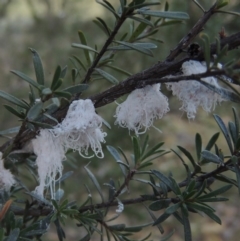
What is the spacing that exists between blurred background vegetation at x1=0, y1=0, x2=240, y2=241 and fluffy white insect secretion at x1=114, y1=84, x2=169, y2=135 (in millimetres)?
406

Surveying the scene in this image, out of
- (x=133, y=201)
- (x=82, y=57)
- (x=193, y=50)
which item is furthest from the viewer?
(x=82, y=57)

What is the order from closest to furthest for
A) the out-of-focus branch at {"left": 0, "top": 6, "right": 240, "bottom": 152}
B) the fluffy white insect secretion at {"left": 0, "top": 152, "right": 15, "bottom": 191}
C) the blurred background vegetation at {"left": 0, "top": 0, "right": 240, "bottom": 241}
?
the out-of-focus branch at {"left": 0, "top": 6, "right": 240, "bottom": 152}, the fluffy white insect secretion at {"left": 0, "top": 152, "right": 15, "bottom": 191}, the blurred background vegetation at {"left": 0, "top": 0, "right": 240, "bottom": 241}

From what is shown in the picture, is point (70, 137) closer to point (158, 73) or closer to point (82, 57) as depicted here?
point (158, 73)

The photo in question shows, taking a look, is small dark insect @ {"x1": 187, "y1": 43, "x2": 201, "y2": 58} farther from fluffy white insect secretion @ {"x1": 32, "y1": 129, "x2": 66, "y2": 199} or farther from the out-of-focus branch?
fluffy white insect secretion @ {"x1": 32, "y1": 129, "x2": 66, "y2": 199}


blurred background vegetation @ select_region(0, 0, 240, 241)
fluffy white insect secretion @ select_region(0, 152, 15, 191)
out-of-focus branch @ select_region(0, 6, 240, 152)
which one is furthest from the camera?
blurred background vegetation @ select_region(0, 0, 240, 241)

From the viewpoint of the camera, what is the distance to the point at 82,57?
42.9 inches

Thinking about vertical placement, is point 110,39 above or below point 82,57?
above

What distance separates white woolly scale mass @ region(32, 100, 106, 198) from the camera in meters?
0.35

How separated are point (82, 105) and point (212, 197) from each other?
15 cm

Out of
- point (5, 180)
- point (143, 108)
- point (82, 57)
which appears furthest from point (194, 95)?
point (82, 57)

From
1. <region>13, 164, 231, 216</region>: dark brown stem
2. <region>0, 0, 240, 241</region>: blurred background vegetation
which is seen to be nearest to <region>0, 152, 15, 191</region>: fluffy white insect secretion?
<region>13, 164, 231, 216</region>: dark brown stem

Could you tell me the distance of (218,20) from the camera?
97 centimetres

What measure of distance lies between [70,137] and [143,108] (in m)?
0.07

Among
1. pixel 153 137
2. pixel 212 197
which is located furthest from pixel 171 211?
pixel 153 137
